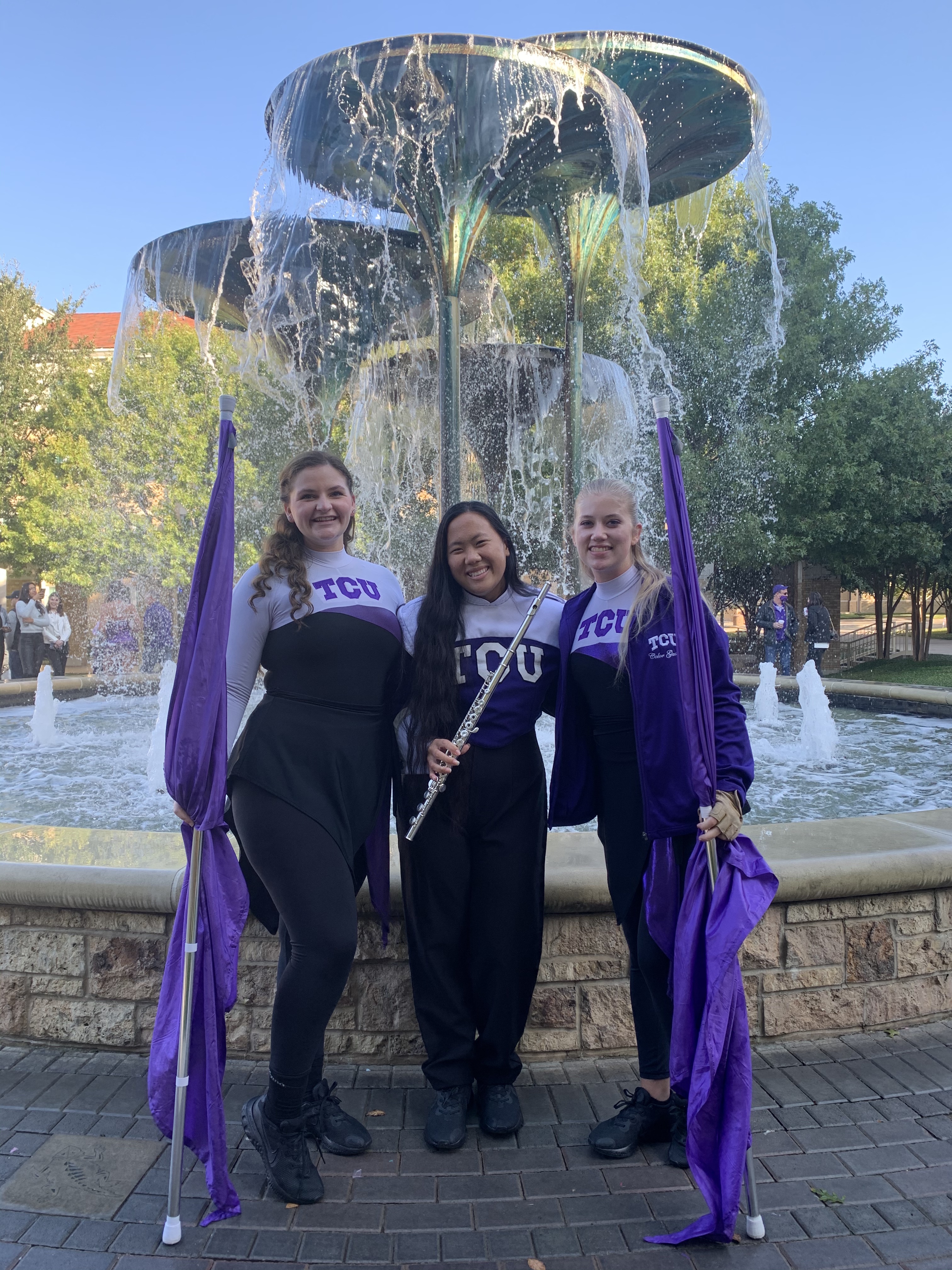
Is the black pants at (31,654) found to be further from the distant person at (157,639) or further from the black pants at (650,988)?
the black pants at (650,988)

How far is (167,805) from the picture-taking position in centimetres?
574

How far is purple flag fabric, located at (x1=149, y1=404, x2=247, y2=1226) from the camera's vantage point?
8.04 feet

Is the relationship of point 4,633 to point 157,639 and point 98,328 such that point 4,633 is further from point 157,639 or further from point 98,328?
point 98,328

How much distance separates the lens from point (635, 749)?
275 cm

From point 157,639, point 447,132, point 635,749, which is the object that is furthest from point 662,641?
point 157,639

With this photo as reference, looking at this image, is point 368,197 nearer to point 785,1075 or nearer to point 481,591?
point 481,591

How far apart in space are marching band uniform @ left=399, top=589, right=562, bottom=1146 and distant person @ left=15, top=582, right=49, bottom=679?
568 inches

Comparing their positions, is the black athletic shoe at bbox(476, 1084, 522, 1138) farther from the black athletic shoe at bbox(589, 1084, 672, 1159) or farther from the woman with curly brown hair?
the woman with curly brown hair

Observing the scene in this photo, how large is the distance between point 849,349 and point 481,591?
24.1 meters

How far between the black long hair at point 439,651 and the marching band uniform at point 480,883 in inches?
1.9

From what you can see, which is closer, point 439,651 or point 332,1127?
point 332,1127

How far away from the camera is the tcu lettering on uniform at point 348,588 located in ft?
9.07

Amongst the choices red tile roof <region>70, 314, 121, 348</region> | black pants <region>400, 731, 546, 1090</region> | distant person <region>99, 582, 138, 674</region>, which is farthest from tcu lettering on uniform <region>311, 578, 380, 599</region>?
red tile roof <region>70, 314, 121, 348</region>

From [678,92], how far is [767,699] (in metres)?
6.16
